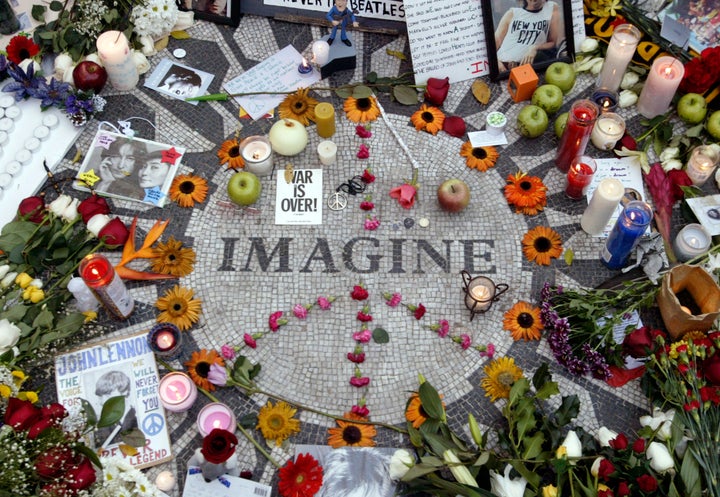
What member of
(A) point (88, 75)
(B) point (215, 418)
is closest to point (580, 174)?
(B) point (215, 418)

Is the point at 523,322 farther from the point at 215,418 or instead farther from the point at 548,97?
the point at 215,418

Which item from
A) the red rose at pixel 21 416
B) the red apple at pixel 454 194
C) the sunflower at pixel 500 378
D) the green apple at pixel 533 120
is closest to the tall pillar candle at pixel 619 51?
the green apple at pixel 533 120

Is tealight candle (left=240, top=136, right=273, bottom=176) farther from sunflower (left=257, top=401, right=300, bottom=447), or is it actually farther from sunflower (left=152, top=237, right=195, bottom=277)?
sunflower (left=257, top=401, right=300, bottom=447)

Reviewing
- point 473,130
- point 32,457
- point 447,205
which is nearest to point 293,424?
point 32,457

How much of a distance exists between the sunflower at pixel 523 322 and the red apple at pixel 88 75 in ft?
6.94

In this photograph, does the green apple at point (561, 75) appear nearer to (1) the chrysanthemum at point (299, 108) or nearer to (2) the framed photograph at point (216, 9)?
(1) the chrysanthemum at point (299, 108)

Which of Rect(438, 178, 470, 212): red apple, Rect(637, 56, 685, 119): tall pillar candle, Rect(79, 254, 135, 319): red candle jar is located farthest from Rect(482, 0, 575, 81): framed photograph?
Rect(79, 254, 135, 319): red candle jar

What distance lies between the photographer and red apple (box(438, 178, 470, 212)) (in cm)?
301

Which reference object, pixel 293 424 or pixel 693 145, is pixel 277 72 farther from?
pixel 693 145

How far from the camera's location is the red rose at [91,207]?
2994mm

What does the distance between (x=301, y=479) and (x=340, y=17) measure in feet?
6.82

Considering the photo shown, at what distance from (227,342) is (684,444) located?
1.70 m

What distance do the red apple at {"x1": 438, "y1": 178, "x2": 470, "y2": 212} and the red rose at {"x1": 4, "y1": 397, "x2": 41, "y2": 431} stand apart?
5.68 ft

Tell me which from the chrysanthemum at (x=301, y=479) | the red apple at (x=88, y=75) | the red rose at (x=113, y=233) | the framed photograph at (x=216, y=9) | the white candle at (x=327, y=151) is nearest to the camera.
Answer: the chrysanthemum at (x=301, y=479)
